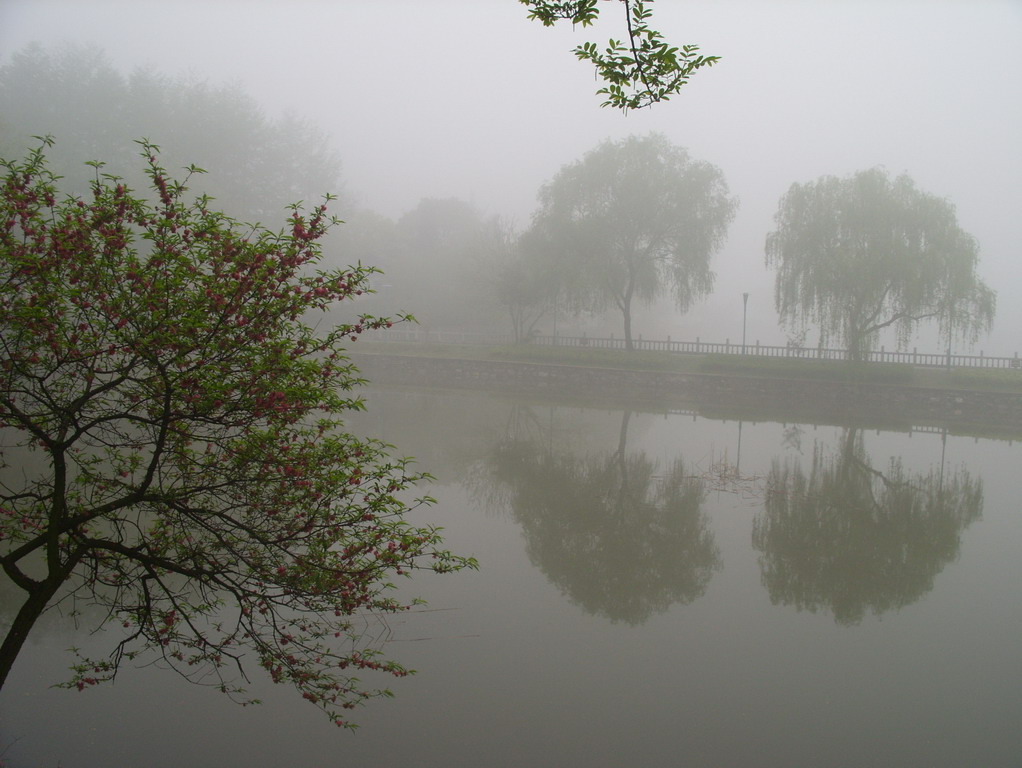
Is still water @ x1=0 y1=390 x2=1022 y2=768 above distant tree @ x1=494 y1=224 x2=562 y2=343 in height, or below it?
below

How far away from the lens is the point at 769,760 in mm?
3443

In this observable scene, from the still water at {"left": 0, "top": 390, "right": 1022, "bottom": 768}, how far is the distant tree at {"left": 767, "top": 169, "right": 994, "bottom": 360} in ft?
48.4

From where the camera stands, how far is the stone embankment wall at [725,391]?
19.0m

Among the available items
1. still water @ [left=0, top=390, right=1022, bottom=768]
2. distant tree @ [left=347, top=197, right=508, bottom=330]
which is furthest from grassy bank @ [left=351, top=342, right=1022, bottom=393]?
still water @ [left=0, top=390, right=1022, bottom=768]

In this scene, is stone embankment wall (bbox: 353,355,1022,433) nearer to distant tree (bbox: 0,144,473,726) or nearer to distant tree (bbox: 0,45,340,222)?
distant tree (bbox: 0,45,340,222)

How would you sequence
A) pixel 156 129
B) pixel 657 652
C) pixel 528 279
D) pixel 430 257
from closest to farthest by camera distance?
1. pixel 657 652
2. pixel 156 129
3. pixel 528 279
4. pixel 430 257

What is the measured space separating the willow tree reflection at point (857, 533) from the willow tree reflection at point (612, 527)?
2.47 feet

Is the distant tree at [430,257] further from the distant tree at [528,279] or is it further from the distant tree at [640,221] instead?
the distant tree at [640,221]

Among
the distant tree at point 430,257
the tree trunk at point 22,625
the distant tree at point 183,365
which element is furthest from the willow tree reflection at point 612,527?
the distant tree at point 430,257

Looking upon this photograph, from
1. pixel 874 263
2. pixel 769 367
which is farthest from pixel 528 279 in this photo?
pixel 874 263

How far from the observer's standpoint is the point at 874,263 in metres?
21.7

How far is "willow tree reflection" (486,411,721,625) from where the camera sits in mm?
5578

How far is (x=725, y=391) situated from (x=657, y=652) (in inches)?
735

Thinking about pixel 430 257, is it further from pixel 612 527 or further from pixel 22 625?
pixel 22 625
